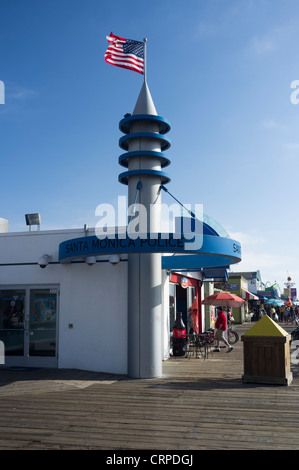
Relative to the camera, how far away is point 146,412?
8.23m

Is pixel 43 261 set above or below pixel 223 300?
above

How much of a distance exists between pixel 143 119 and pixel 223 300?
→ 9555 millimetres

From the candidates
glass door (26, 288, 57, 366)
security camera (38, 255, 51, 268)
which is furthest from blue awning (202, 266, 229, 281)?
security camera (38, 255, 51, 268)

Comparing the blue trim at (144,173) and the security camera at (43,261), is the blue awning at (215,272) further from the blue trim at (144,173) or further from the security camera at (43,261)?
the security camera at (43,261)

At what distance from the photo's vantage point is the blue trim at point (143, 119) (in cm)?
1255

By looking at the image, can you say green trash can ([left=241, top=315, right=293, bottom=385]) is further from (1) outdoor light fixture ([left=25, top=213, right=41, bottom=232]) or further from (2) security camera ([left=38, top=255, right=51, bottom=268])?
(1) outdoor light fixture ([left=25, top=213, right=41, bottom=232])

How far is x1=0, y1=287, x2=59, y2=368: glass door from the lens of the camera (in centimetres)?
1385

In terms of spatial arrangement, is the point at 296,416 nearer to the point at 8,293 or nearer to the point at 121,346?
the point at 121,346

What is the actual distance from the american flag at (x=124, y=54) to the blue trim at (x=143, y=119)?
1.69m

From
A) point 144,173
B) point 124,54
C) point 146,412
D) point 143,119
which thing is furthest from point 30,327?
point 124,54

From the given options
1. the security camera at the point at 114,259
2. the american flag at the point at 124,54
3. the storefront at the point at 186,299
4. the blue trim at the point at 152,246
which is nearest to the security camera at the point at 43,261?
the blue trim at the point at 152,246

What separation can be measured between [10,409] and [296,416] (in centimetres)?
508

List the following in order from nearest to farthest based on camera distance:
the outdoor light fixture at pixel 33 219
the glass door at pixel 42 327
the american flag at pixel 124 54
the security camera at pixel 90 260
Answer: the security camera at pixel 90 260, the american flag at pixel 124 54, the glass door at pixel 42 327, the outdoor light fixture at pixel 33 219

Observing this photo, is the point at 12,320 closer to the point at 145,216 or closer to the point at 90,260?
the point at 90,260
